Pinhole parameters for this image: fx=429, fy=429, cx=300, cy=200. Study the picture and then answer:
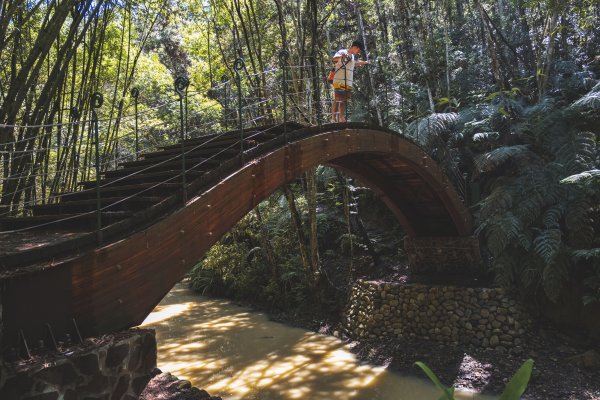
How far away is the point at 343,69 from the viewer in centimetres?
616

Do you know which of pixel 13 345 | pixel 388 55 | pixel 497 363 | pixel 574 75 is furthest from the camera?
pixel 388 55

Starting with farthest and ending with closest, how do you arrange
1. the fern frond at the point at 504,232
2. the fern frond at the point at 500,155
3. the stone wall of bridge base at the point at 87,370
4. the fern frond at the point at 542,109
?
the fern frond at the point at 542,109 → the fern frond at the point at 500,155 → the fern frond at the point at 504,232 → the stone wall of bridge base at the point at 87,370

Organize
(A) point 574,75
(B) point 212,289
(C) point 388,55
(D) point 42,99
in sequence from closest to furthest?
(D) point 42,99, (A) point 574,75, (B) point 212,289, (C) point 388,55

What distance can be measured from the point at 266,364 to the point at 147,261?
4.18 metres

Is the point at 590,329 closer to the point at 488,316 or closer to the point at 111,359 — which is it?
the point at 488,316

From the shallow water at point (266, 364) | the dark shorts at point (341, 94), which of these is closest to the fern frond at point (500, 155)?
the dark shorts at point (341, 94)

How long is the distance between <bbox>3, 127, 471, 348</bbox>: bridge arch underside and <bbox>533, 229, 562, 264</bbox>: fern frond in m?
2.82

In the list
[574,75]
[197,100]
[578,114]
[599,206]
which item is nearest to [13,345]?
[599,206]

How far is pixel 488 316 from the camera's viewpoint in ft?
21.4

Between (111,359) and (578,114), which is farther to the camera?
(578,114)

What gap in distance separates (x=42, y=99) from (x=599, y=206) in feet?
24.5

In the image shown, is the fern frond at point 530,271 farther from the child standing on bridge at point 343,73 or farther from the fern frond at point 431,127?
the child standing on bridge at point 343,73

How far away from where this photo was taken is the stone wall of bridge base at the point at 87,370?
86.1 inches

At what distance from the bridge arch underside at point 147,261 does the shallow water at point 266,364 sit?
9.84 ft
